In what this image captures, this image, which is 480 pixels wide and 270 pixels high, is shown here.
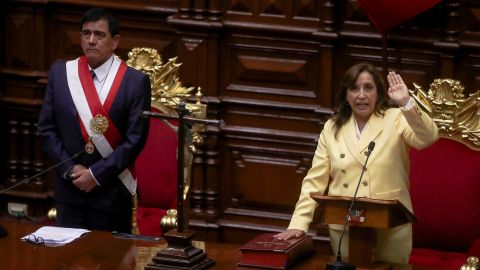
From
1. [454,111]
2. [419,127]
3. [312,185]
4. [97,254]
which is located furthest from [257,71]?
[97,254]

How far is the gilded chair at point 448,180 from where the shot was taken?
522 cm

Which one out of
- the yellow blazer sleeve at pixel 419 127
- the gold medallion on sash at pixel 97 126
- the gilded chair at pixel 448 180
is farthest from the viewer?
the gilded chair at pixel 448 180

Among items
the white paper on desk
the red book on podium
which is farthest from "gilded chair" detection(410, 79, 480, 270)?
the white paper on desk

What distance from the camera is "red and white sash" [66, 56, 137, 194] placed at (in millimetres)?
5035

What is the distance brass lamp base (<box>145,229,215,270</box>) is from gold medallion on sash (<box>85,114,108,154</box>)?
91 cm

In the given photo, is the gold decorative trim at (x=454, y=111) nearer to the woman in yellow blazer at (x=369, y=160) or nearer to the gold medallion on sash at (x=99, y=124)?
the woman in yellow blazer at (x=369, y=160)

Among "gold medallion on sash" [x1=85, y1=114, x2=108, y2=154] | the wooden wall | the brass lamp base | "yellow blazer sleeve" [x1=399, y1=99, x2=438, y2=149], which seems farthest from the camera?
the wooden wall

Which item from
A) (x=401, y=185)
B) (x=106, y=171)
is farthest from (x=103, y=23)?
(x=401, y=185)

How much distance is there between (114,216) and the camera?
5.09 m

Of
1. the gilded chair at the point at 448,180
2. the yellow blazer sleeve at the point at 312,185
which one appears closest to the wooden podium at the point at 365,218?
the yellow blazer sleeve at the point at 312,185

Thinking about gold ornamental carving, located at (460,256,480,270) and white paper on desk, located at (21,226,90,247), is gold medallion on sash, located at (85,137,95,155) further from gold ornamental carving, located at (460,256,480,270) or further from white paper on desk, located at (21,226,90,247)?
gold ornamental carving, located at (460,256,480,270)

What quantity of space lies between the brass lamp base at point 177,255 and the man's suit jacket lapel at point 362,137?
84cm

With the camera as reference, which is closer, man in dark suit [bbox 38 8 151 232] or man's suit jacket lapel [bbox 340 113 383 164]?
man's suit jacket lapel [bbox 340 113 383 164]

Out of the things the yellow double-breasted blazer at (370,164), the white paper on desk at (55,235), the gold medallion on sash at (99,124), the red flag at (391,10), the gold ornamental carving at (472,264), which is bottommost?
the gold ornamental carving at (472,264)
